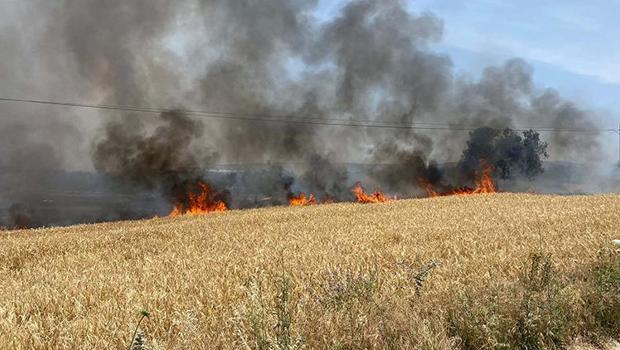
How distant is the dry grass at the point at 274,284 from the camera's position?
15.6 ft

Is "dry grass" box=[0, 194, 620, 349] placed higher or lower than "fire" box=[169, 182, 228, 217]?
higher

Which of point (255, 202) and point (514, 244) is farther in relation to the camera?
point (255, 202)

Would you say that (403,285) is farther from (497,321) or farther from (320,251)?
(320,251)

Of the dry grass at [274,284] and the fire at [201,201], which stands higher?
the dry grass at [274,284]

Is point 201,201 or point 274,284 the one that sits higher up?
point 274,284

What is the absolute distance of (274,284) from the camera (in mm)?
7035

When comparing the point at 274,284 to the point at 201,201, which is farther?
the point at 201,201

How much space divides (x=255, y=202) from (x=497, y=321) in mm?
99297

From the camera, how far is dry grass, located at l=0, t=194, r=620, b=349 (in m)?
4.76

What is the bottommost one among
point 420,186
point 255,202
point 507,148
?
point 255,202

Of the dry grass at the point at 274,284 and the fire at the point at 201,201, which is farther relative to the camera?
the fire at the point at 201,201

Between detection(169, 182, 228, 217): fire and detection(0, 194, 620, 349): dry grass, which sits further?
→ detection(169, 182, 228, 217): fire

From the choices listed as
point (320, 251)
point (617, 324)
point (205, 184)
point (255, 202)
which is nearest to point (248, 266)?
point (320, 251)

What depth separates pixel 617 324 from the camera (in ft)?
18.1
